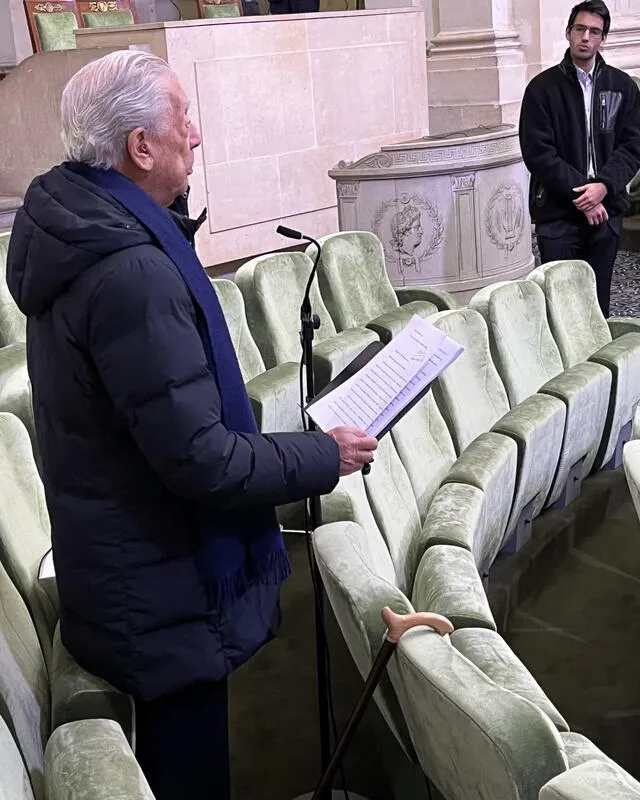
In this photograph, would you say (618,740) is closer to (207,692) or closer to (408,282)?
(207,692)

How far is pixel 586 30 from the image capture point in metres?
3.34

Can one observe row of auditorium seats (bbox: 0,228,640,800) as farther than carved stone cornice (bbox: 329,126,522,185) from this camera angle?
No

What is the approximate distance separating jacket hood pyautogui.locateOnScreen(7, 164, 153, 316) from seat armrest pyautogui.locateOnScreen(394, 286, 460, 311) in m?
2.46

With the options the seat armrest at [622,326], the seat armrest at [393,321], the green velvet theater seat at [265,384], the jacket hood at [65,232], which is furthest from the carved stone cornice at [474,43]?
the jacket hood at [65,232]

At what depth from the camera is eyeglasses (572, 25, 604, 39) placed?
3.33 m

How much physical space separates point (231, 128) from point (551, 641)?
3.23m

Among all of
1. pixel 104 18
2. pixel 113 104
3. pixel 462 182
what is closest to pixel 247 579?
pixel 113 104

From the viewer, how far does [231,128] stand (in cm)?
496

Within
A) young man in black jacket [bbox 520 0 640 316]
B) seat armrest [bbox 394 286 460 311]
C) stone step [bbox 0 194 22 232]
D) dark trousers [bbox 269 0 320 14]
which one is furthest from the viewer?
dark trousers [bbox 269 0 320 14]

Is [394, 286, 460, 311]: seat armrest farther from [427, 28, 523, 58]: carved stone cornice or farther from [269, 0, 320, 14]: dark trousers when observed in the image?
[427, 28, 523, 58]: carved stone cornice

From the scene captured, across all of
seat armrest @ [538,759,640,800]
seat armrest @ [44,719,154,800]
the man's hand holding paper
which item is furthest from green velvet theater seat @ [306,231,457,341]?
seat armrest @ [538,759,640,800]

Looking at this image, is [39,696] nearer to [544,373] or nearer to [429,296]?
[544,373]

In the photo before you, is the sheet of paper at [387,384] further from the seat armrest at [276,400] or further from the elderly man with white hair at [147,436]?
the seat armrest at [276,400]

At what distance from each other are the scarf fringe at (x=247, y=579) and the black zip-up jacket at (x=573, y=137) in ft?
7.67
